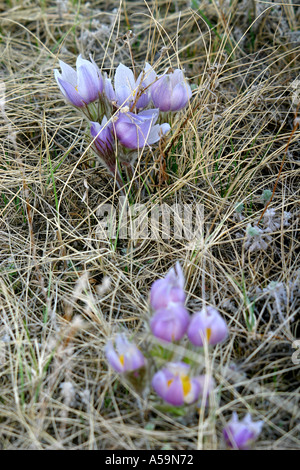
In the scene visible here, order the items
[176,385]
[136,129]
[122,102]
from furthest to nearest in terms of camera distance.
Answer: [122,102]
[136,129]
[176,385]

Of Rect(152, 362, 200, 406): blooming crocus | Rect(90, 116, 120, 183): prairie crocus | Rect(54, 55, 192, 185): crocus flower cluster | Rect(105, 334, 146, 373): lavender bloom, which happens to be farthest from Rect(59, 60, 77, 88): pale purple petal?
Rect(152, 362, 200, 406): blooming crocus

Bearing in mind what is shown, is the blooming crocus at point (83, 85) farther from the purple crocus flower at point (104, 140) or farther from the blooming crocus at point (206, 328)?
the blooming crocus at point (206, 328)

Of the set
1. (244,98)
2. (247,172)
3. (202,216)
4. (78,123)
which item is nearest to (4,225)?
(78,123)

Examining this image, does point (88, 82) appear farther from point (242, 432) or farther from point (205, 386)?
point (242, 432)

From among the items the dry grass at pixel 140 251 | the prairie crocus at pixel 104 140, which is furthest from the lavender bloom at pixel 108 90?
the dry grass at pixel 140 251

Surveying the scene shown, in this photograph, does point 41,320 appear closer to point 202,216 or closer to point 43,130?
point 202,216

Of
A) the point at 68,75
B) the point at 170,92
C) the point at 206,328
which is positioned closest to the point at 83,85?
the point at 68,75

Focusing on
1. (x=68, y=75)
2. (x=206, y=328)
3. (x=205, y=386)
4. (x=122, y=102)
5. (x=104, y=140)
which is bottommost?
(x=205, y=386)
